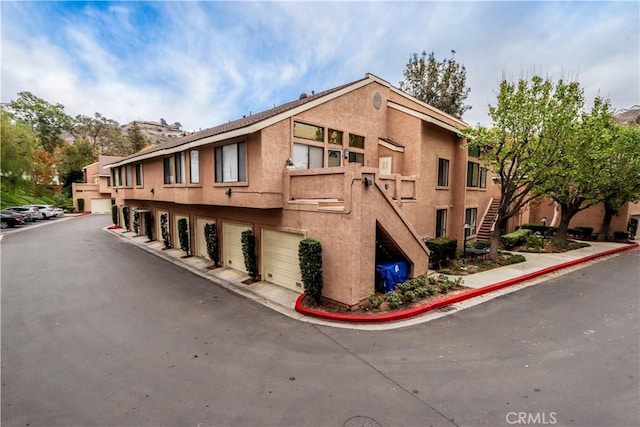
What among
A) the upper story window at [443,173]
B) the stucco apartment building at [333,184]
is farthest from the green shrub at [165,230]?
the upper story window at [443,173]

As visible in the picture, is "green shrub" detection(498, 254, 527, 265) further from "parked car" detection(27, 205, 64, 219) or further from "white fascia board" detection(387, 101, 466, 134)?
"parked car" detection(27, 205, 64, 219)

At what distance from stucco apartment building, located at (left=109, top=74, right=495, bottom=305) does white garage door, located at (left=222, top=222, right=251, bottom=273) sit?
1.9 inches

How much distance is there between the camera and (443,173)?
49.6 ft

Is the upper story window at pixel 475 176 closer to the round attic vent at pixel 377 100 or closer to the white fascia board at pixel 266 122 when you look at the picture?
the round attic vent at pixel 377 100

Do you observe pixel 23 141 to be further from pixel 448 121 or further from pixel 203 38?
pixel 448 121

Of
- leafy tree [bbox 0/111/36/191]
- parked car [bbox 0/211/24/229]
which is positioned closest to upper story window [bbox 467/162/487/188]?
parked car [bbox 0/211/24/229]

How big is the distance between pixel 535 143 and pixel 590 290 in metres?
6.22

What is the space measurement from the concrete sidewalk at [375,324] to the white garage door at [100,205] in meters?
33.8

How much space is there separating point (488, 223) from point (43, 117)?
8049 cm

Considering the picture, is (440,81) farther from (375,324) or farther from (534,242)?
(375,324)

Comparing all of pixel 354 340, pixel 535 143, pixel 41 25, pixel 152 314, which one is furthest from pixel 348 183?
pixel 41 25

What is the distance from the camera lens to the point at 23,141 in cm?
3117

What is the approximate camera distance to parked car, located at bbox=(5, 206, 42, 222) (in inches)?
1193

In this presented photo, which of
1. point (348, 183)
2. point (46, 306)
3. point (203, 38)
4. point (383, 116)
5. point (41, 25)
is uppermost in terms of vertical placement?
point (203, 38)
